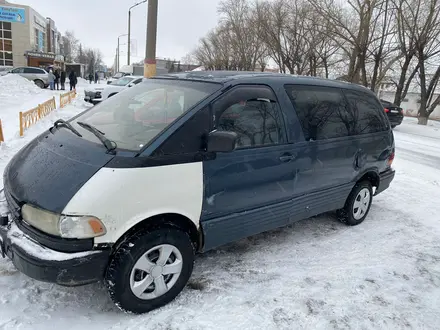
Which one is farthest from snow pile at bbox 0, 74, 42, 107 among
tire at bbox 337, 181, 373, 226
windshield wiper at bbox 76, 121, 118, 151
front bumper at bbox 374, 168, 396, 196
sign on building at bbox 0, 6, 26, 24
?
sign on building at bbox 0, 6, 26, 24

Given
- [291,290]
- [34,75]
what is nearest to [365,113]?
[291,290]

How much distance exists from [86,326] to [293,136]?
248 cm

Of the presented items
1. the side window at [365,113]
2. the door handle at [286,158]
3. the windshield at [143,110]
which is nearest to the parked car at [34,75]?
the windshield at [143,110]

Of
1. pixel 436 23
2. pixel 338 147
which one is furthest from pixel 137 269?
pixel 436 23

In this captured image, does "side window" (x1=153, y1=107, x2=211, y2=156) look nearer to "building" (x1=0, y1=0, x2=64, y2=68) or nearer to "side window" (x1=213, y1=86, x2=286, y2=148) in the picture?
"side window" (x1=213, y1=86, x2=286, y2=148)

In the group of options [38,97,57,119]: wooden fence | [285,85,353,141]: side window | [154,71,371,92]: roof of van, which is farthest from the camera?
[38,97,57,119]: wooden fence

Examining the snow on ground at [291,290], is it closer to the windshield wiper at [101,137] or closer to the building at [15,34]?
the windshield wiper at [101,137]

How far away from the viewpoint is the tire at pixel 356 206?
4.79 metres

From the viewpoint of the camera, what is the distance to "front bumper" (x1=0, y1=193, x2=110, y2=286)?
2467 mm

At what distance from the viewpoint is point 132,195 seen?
2590mm

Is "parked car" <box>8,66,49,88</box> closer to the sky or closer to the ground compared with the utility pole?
closer to the ground

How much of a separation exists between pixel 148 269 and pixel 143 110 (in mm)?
1451

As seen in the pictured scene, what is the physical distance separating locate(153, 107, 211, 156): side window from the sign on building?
6036 centimetres

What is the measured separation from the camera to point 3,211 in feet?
9.65
